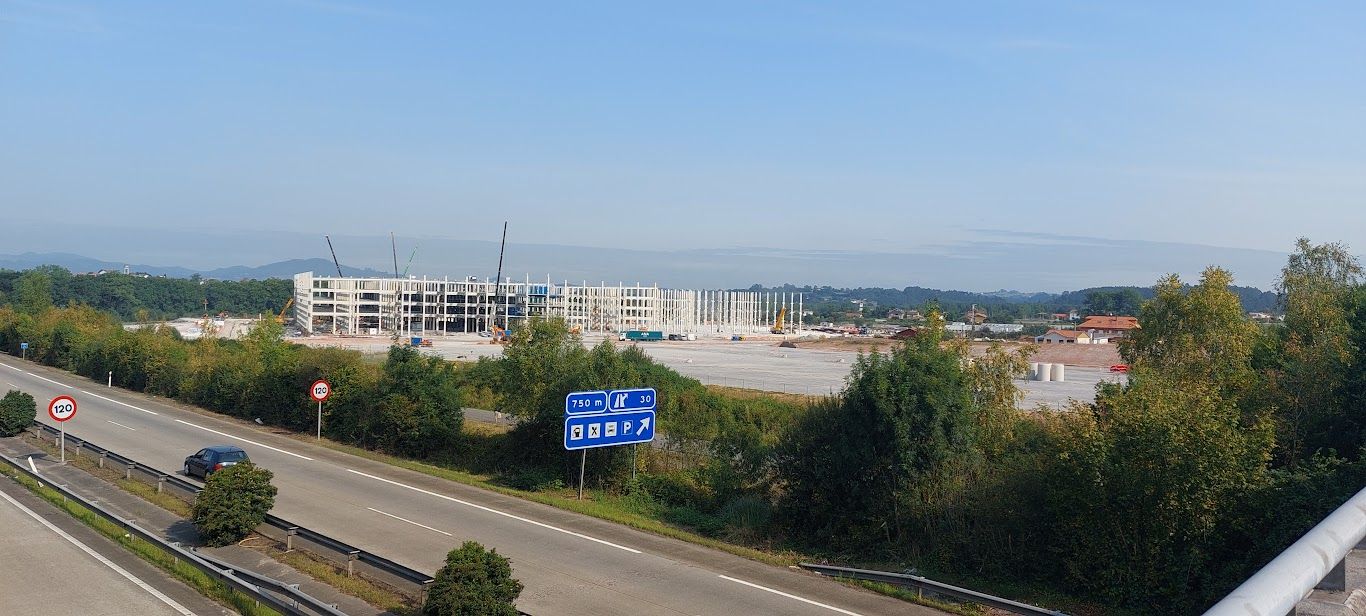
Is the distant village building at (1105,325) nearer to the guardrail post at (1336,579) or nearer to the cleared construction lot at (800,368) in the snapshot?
the cleared construction lot at (800,368)

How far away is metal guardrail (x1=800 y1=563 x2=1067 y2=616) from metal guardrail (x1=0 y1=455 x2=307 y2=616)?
9.57 meters

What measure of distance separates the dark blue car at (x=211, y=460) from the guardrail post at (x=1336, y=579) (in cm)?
2946

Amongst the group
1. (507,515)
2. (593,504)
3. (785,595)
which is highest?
(785,595)

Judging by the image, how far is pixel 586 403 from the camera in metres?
27.0

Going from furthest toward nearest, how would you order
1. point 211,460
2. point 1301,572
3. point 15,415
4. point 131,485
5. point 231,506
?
1. point 15,415
2. point 211,460
3. point 131,485
4. point 231,506
5. point 1301,572

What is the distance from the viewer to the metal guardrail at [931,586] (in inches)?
613

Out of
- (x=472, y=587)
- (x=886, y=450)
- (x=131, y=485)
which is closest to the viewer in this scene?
(x=472, y=587)

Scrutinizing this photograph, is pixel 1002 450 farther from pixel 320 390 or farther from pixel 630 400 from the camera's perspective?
pixel 320 390

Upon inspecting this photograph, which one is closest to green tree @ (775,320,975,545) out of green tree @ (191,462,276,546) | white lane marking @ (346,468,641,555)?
white lane marking @ (346,468,641,555)

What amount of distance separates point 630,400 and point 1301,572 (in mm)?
25166

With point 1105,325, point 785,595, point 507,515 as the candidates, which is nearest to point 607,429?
point 507,515

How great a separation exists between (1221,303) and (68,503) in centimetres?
3269

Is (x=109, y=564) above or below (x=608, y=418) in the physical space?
below

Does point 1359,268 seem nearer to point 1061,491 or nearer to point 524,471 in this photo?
point 1061,491
